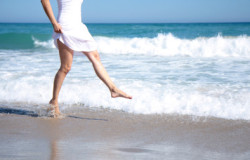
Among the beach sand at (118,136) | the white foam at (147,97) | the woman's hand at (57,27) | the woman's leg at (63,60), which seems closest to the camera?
the beach sand at (118,136)

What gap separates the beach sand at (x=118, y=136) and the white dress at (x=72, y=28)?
2.72 feet

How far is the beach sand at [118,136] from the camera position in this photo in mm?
2461

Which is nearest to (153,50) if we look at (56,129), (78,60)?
(78,60)

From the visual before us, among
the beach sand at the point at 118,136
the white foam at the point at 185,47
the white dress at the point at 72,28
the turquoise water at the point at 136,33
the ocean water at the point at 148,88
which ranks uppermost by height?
the white dress at the point at 72,28

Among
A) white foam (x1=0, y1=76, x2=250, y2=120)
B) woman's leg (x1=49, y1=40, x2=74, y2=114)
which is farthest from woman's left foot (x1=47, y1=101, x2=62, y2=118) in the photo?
white foam (x1=0, y1=76, x2=250, y2=120)

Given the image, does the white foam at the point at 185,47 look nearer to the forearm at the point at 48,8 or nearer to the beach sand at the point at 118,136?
the beach sand at the point at 118,136

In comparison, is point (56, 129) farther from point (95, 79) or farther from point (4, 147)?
point (95, 79)

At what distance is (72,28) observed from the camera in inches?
131

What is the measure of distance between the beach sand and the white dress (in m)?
0.83

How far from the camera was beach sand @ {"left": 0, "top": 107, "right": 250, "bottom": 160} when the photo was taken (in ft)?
8.07

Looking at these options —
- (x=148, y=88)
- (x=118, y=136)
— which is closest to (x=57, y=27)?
(x=118, y=136)

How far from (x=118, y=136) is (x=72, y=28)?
1.23m

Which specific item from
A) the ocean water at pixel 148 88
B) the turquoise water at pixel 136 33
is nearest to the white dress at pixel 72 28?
the ocean water at pixel 148 88

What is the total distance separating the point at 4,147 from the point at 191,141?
5.14 feet
